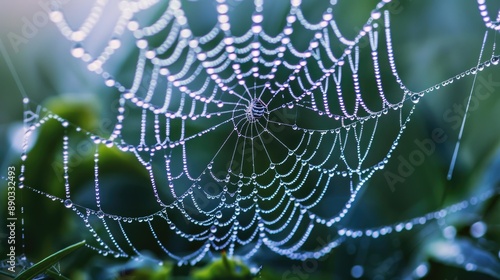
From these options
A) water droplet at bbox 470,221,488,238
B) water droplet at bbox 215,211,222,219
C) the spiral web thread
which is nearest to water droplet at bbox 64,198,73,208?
the spiral web thread

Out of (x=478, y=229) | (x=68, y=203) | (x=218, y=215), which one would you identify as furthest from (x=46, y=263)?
(x=478, y=229)

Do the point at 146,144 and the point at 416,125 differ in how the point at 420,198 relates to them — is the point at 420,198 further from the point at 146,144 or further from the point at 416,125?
the point at 146,144

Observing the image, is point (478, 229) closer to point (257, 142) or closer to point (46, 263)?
point (257, 142)

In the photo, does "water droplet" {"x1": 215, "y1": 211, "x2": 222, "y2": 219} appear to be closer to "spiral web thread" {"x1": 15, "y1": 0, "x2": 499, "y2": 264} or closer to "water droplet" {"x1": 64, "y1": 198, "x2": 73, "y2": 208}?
"spiral web thread" {"x1": 15, "y1": 0, "x2": 499, "y2": 264}

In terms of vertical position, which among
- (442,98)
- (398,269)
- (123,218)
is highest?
(442,98)

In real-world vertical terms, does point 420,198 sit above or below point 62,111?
below

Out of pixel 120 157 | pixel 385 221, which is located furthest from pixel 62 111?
pixel 385 221

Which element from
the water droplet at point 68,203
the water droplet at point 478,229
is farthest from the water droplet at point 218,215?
the water droplet at point 478,229
